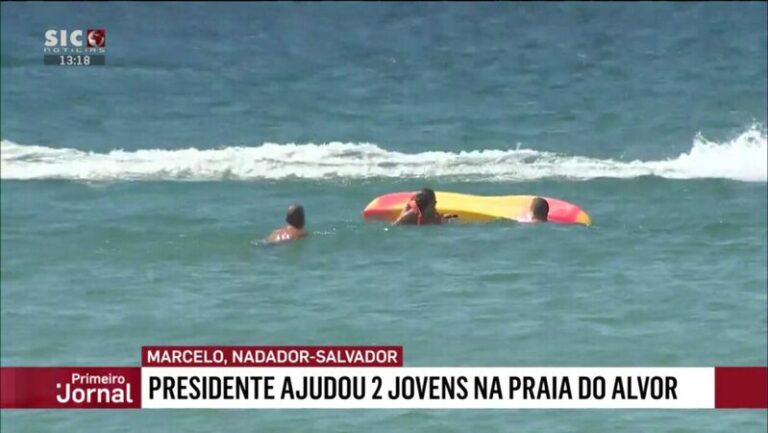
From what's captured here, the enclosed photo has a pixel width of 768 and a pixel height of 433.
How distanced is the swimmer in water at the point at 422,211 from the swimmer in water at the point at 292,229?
1.52m

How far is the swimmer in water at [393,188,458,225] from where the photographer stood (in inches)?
1041

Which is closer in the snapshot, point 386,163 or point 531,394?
point 531,394

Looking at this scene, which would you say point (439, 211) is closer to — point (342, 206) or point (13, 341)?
point (342, 206)

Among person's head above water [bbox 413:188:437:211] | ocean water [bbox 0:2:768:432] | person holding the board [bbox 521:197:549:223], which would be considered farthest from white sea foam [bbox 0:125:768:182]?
person's head above water [bbox 413:188:437:211]

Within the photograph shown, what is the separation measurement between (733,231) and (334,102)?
1817 cm

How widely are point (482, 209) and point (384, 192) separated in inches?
147

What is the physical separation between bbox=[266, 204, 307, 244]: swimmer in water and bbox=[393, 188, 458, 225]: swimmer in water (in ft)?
4.98

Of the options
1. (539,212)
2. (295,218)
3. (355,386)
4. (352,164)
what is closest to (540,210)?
(539,212)

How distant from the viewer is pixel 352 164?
33.7 meters

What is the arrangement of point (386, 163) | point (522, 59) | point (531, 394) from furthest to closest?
1. point (522, 59)
2. point (386, 163)
3. point (531, 394)

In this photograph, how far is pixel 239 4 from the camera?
7456 centimetres

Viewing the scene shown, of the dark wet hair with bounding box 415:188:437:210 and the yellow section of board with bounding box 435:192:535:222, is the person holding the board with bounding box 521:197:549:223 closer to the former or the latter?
the yellow section of board with bounding box 435:192:535:222

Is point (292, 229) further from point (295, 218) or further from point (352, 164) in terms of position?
point (352, 164)

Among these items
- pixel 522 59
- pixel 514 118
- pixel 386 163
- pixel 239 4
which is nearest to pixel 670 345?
pixel 386 163
